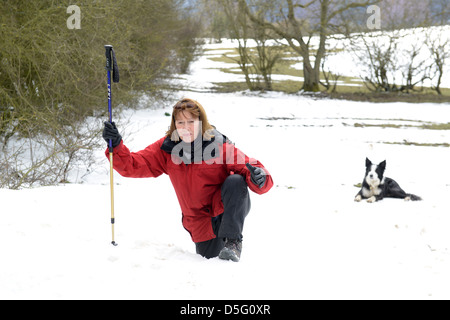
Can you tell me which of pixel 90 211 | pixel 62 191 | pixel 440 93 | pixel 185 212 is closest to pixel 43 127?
pixel 62 191

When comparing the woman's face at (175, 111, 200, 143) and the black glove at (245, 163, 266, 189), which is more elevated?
the woman's face at (175, 111, 200, 143)

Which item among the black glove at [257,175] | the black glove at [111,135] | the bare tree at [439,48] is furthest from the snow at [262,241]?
the bare tree at [439,48]

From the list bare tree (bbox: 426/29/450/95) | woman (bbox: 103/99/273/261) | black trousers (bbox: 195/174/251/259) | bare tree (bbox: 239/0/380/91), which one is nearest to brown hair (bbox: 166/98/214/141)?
woman (bbox: 103/99/273/261)

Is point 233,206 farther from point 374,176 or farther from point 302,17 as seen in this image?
point 302,17

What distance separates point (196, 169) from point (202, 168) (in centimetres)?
5

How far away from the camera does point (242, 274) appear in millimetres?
3275

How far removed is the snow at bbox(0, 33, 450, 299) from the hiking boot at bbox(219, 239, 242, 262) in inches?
2.2

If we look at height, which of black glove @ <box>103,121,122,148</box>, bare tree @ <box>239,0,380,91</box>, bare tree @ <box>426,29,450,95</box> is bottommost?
black glove @ <box>103,121,122,148</box>

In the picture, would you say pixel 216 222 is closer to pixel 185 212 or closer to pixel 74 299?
pixel 185 212

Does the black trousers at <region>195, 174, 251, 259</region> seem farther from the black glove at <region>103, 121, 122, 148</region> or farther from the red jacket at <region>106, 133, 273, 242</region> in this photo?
the black glove at <region>103, 121, 122, 148</region>

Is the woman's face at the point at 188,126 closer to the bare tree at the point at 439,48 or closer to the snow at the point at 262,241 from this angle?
the snow at the point at 262,241

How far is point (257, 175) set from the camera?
11.0 ft

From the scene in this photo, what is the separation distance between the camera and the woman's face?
3559 mm
